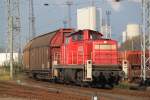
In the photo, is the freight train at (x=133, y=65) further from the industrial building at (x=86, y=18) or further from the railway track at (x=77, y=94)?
the industrial building at (x=86, y=18)

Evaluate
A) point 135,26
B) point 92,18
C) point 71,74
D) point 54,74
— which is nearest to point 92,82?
point 71,74

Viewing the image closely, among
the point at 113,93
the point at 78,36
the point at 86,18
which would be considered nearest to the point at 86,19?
the point at 86,18

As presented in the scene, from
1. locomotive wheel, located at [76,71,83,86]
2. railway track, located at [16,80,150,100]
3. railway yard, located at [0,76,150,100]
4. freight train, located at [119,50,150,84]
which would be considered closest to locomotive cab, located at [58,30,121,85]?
locomotive wheel, located at [76,71,83,86]

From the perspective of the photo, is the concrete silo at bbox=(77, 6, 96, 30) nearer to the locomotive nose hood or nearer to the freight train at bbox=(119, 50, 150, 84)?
the freight train at bbox=(119, 50, 150, 84)

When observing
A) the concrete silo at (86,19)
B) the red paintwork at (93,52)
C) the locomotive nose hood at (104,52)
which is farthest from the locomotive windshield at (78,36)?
the concrete silo at (86,19)

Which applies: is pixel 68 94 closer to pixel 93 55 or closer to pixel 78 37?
pixel 93 55

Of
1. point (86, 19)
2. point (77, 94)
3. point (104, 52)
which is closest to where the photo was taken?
point (77, 94)

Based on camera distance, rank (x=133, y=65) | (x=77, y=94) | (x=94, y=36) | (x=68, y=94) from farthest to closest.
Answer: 1. (x=133, y=65)
2. (x=94, y=36)
3. (x=77, y=94)
4. (x=68, y=94)

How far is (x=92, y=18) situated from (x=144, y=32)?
38677 mm

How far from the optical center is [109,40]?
27.6 meters

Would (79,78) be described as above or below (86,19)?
below

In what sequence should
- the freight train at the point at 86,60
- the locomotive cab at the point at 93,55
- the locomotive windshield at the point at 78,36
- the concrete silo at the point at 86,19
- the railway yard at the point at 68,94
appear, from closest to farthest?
the railway yard at the point at 68,94
the locomotive cab at the point at 93,55
the freight train at the point at 86,60
the locomotive windshield at the point at 78,36
the concrete silo at the point at 86,19

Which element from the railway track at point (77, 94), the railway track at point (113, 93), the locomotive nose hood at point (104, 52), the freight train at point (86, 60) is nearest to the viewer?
the railway track at point (77, 94)

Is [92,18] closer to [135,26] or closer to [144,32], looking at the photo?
[135,26]
